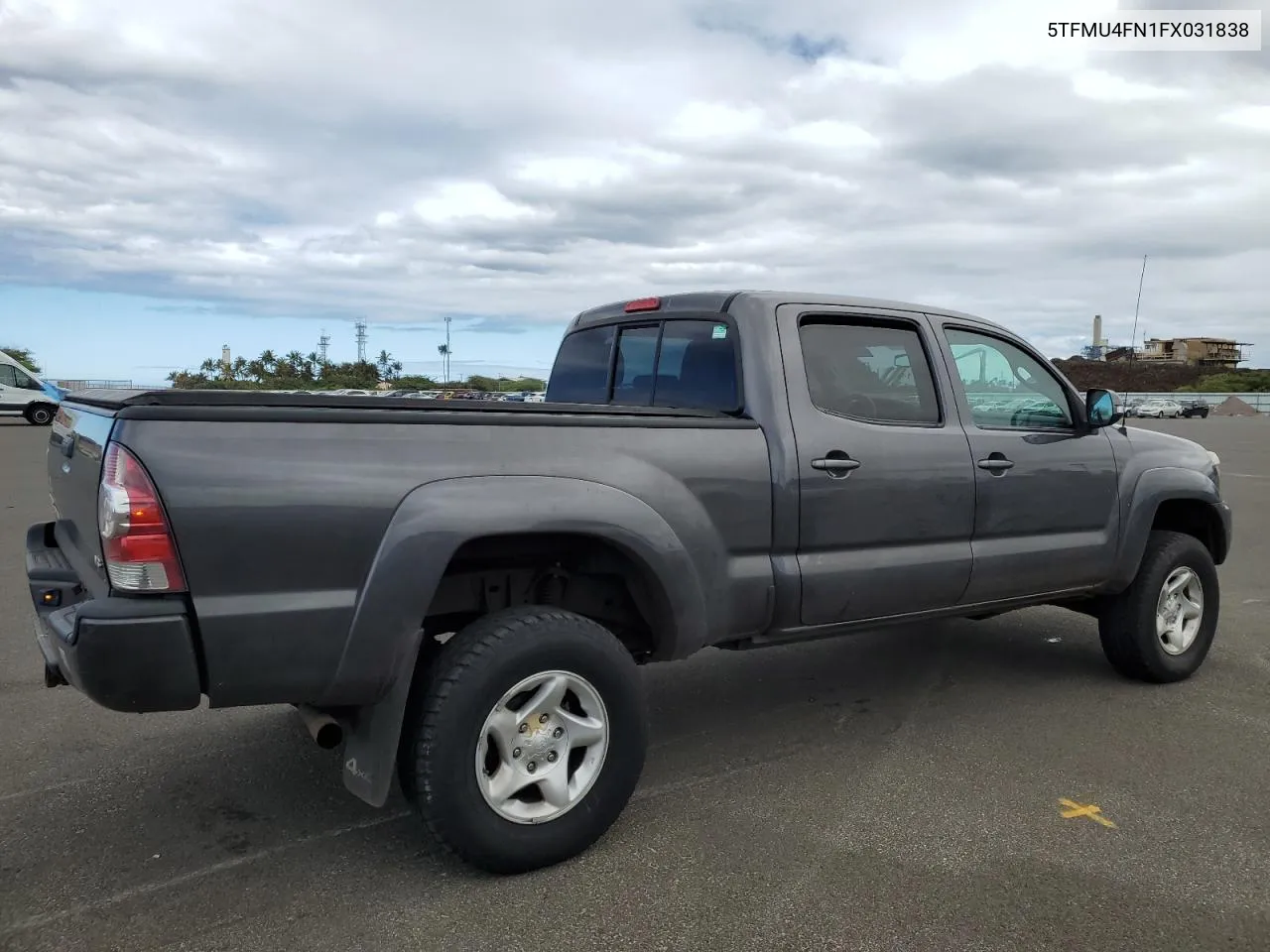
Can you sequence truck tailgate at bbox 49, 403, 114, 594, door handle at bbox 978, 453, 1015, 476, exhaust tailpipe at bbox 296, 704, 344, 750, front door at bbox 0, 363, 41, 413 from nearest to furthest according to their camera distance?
1. truck tailgate at bbox 49, 403, 114, 594
2. exhaust tailpipe at bbox 296, 704, 344, 750
3. door handle at bbox 978, 453, 1015, 476
4. front door at bbox 0, 363, 41, 413

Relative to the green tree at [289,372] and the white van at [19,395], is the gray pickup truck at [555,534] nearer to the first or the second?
the white van at [19,395]

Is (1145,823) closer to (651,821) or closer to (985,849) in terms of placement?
(985,849)

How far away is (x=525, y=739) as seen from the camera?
3.11 m

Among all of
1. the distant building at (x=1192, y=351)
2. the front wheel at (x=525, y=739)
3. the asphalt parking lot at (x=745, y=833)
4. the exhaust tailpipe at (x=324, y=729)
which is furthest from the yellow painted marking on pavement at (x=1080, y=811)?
the distant building at (x=1192, y=351)

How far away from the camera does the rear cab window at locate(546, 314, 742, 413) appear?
3992 millimetres

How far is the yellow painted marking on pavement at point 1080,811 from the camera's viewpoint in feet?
11.5

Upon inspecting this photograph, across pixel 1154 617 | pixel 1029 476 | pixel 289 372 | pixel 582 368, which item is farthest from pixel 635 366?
pixel 289 372

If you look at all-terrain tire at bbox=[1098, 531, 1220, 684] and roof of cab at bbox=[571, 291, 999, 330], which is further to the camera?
all-terrain tire at bbox=[1098, 531, 1220, 684]

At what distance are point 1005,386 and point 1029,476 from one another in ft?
1.49

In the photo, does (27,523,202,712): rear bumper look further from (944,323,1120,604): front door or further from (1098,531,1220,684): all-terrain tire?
(1098,531,1220,684): all-terrain tire

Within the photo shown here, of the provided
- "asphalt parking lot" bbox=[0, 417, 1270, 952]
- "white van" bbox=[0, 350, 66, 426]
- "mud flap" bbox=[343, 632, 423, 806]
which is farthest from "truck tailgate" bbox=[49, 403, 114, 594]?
"white van" bbox=[0, 350, 66, 426]

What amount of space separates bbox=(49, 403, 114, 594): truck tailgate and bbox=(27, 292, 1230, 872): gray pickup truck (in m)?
0.02

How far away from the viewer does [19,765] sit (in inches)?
152

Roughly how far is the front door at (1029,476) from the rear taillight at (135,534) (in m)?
3.09
